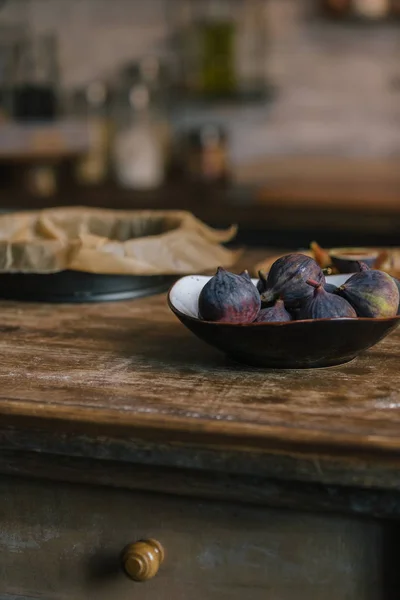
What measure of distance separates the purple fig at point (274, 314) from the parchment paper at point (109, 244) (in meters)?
0.41

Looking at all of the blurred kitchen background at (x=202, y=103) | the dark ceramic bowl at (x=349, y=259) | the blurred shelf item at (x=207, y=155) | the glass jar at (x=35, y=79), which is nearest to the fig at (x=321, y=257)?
the dark ceramic bowl at (x=349, y=259)

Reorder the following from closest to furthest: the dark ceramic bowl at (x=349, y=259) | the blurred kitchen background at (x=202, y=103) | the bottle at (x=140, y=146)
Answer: the dark ceramic bowl at (x=349, y=259), the blurred kitchen background at (x=202, y=103), the bottle at (x=140, y=146)

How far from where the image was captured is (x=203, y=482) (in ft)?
2.41

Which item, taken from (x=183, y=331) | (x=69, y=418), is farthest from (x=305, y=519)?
(x=183, y=331)

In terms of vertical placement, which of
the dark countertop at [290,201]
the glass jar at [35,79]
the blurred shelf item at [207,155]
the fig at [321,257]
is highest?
the glass jar at [35,79]

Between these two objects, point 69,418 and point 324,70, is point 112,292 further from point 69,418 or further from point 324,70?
point 324,70

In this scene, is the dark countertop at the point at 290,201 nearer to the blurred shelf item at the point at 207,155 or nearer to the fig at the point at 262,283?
the blurred shelf item at the point at 207,155

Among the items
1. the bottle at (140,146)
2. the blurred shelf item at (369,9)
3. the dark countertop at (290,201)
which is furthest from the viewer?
the bottle at (140,146)

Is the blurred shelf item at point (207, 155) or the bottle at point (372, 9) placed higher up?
the bottle at point (372, 9)

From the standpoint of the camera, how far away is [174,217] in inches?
54.9

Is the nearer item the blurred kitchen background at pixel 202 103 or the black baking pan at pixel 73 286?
the black baking pan at pixel 73 286

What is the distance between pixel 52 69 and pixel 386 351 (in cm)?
238

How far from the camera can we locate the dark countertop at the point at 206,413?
685 millimetres

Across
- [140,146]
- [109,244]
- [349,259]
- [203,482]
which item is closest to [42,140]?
[140,146]
